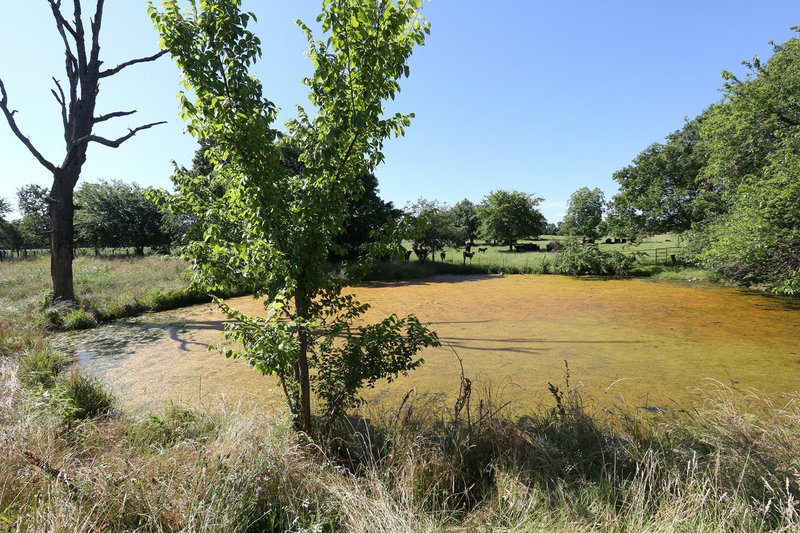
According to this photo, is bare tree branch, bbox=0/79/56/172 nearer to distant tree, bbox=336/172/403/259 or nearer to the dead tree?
the dead tree

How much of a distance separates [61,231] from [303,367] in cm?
976

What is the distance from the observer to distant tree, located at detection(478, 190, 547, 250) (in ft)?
120

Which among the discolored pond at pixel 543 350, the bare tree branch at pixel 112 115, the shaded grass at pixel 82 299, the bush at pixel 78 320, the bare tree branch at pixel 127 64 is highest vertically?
the bare tree branch at pixel 127 64

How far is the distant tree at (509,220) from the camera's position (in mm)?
36438

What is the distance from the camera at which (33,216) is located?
30.1 meters

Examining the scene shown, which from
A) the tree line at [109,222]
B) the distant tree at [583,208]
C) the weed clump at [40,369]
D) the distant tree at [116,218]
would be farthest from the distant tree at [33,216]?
the distant tree at [583,208]

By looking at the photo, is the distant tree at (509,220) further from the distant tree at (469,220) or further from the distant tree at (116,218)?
the distant tree at (116,218)

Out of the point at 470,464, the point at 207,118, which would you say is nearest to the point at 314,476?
the point at 470,464

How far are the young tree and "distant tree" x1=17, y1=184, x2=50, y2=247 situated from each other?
36250mm

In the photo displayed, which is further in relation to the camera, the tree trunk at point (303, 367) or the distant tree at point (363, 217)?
the distant tree at point (363, 217)

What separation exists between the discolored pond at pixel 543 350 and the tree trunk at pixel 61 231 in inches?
72.6

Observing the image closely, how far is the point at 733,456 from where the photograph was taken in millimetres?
2365

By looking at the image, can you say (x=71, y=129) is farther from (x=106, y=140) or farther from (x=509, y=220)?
(x=509, y=220)

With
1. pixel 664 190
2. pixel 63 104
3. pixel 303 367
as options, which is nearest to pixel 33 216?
pixel 63 104
